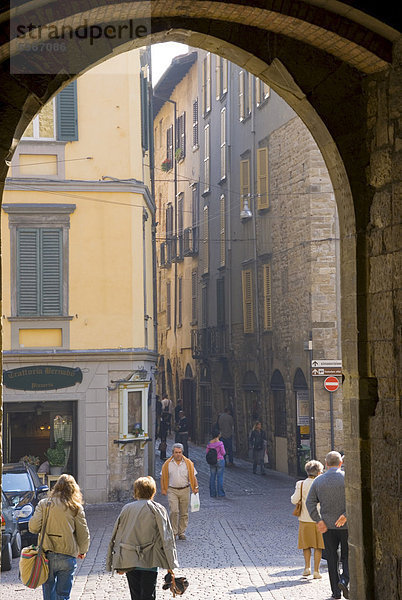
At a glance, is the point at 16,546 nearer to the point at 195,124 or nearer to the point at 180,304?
the point at 195,124

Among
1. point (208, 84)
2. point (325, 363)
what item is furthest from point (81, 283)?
point (208, 84)

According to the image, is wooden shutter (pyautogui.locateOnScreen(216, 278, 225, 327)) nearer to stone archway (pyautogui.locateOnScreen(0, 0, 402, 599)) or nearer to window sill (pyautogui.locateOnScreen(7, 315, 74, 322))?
window sill (pyautogui.locateOnScreen(7, 315, 74, 322))

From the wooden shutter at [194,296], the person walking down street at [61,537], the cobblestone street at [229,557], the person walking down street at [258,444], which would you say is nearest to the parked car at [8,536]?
the cobblestone street at [229,557]

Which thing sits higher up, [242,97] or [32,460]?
[242,97]

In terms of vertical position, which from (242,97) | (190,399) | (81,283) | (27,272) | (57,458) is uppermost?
(242,97)

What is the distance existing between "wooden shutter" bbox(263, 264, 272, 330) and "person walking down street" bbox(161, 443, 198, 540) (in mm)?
13416

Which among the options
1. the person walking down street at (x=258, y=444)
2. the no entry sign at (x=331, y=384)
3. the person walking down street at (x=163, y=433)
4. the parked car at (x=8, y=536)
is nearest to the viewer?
the parked car at (x=8, y=536)

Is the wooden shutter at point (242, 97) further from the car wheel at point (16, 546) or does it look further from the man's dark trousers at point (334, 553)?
the man's dark trousers at point (334, 553)

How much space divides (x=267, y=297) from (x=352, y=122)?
841 inches

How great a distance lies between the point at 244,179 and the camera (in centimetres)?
3084

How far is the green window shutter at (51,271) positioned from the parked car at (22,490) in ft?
17.5

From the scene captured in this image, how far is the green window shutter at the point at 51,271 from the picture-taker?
67.8 ft

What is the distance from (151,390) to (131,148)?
6.16 metres

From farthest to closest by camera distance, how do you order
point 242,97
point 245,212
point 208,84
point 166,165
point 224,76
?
point 166,165
point 208,84
point 224,76
point 242,97
point 245,212
